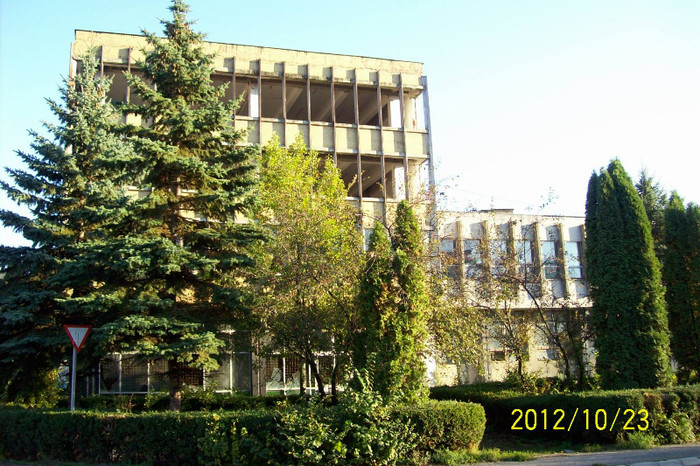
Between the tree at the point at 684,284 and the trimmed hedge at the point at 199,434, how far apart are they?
828 cm

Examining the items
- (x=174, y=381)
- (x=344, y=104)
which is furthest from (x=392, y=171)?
(x=174, y=381)

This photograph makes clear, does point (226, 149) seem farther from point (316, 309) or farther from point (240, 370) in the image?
point (240, 370)

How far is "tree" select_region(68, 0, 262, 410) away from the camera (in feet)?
44.6

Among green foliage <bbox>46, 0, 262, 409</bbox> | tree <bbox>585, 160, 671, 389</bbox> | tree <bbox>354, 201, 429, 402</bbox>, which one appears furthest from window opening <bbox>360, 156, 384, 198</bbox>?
tree <bbox>354, 201, 429, 402</bbox>

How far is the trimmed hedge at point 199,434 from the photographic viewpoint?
1048 cm

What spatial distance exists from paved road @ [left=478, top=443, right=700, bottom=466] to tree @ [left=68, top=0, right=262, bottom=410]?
25.3ft

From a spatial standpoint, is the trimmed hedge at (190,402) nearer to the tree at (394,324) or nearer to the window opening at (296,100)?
the tree at (394,324)

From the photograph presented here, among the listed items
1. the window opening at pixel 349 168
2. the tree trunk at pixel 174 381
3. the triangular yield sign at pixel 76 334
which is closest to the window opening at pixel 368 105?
the window opening at pixel 349 168

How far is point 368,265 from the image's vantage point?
13328mm

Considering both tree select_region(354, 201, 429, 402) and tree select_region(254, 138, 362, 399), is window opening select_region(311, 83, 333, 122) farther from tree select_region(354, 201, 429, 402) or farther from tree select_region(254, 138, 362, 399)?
tree select_region(354, 201, 429, 402)
